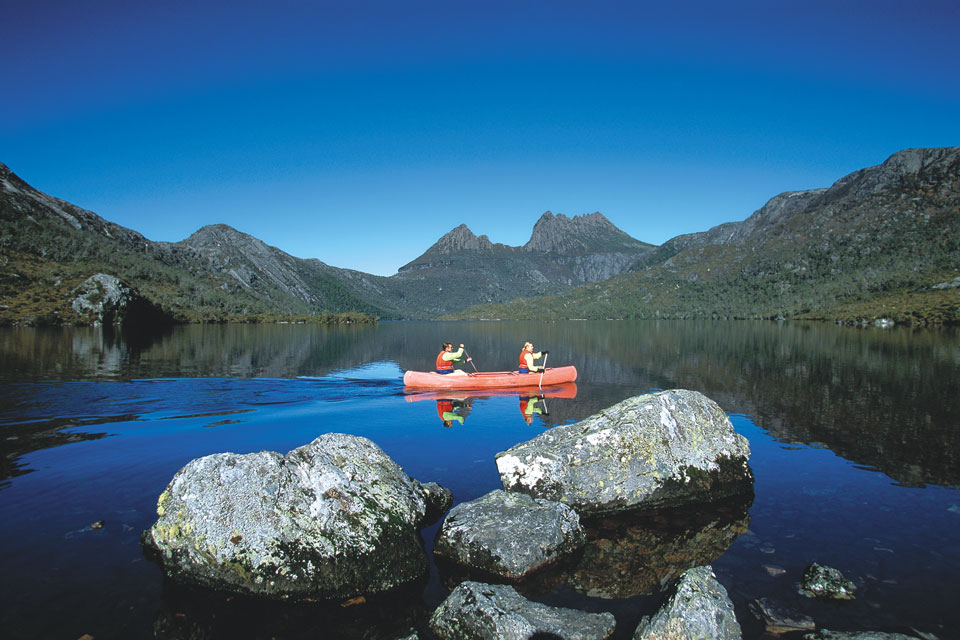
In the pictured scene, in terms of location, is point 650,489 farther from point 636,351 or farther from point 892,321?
point 892,321

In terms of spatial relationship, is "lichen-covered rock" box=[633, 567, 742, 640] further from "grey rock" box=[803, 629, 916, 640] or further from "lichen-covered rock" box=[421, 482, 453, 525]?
"lichen-covered rock" box=[421, 482, 453, 525]

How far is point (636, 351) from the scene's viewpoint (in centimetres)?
5747

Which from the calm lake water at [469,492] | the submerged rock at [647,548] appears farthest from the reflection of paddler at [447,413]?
the submerged rock at [647,548]

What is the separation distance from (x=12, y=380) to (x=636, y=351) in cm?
5314

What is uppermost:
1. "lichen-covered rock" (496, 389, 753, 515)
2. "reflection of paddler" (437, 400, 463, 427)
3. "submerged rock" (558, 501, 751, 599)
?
"lichen-covered rock" (496, 389, 753, 515)

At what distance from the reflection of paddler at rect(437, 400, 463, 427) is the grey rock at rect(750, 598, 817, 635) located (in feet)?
45.4

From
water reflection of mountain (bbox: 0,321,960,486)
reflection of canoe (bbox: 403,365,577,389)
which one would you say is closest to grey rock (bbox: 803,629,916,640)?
water reflection of mountain (bbox: 0,321,960,486)

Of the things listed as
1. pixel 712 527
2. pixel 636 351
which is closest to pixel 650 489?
pixel 712 527

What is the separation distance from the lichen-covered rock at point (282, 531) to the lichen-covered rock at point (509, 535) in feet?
2.47

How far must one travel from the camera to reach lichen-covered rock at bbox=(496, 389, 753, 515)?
11188 millimetres

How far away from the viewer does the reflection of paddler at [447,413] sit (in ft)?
69.3

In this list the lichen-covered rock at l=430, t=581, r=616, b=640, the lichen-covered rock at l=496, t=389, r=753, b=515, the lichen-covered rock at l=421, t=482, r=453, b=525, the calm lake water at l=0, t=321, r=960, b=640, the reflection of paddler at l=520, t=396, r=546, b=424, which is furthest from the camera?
the reflection of paddler at l=520, t=396, r=546, b=424

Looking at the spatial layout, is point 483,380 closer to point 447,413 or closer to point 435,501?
point 447,413

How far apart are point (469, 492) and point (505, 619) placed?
18.4ft
